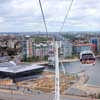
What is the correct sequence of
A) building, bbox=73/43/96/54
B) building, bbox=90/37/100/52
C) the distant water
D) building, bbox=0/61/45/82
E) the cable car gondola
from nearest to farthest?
building, bbox=0/61/45/82, the distant water, the cable car gondola, building, bbox=73/43/96/54, building, bbox=90/37/100/52

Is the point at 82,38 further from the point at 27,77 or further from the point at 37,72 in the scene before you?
the point at 27,77

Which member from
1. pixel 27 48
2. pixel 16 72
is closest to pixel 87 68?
pixel 16 72

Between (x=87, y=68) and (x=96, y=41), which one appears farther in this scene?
(x=96, y=41)

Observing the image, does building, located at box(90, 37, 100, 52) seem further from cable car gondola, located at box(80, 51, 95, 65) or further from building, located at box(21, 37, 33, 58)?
building, located at box(21, 37, 33, 58)

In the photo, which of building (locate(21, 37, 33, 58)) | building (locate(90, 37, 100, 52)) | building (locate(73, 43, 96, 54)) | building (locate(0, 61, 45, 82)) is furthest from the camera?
building (locate(21, 37, 33, 58))

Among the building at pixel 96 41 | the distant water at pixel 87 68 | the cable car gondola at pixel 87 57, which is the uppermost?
the building at pixel 96 41

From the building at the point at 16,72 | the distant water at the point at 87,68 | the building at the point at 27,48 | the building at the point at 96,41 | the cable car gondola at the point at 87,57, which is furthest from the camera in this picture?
the building at the point at 27,48

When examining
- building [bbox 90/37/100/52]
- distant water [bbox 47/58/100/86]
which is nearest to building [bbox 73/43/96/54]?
building [bbox 90/37/100/52]

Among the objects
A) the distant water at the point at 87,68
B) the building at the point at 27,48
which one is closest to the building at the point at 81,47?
the distant water at the point at 87,68

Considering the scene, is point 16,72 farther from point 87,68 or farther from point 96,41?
point 96,41

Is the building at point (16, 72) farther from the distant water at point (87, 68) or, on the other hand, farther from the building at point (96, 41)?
the building at point (96, 41)

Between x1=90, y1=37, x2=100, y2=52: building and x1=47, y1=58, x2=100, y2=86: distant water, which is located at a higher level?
x1=90, y1=37, x2=100, y2=52: building
